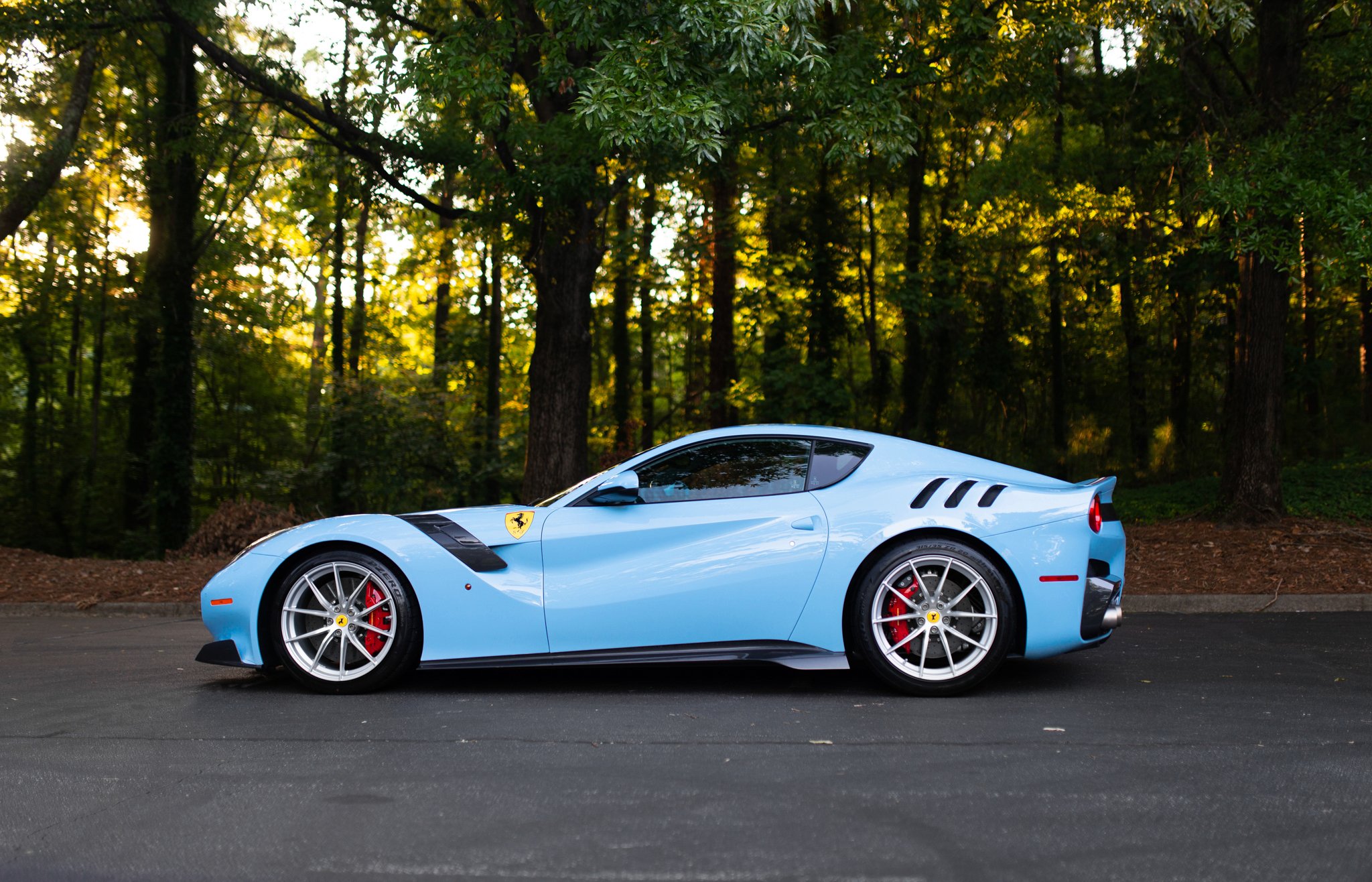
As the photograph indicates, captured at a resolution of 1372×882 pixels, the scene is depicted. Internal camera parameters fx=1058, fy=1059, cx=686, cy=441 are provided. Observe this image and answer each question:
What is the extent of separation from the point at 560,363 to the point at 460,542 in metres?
6.47

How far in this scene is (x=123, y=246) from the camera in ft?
73.4

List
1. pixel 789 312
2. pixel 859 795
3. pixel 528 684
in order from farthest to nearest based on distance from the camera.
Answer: pixel 789 312 < pixel 528 684 < pixel 859 795

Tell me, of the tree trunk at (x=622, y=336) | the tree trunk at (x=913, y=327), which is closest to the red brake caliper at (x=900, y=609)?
the tree trunk at (x=913, y=327)

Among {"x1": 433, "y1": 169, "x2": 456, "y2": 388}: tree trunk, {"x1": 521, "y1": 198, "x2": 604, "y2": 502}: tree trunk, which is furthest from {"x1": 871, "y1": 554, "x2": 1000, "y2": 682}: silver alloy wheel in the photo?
{"x1": 433, "y1": 169, "x2": 456, "y2": 388}: tree trunk

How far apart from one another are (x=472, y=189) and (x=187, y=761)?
8304mm

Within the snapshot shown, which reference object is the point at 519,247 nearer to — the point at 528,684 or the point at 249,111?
the point at 249,111

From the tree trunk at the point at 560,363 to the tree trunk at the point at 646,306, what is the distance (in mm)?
7067

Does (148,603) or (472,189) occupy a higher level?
(472,189)

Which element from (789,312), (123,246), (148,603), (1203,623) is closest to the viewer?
(1203,623)

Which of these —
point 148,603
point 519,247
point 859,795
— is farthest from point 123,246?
point 859,795

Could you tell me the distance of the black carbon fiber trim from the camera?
17.2 feet

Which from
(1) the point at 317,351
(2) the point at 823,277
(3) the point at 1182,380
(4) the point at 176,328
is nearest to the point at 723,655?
(4) the point at 176,328

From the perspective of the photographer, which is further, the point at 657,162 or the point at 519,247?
the point at 519,247

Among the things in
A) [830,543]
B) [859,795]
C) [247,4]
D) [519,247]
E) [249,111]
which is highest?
[247,4]
